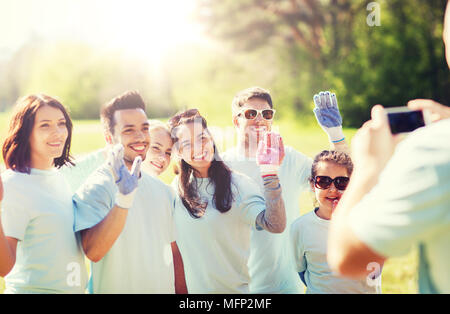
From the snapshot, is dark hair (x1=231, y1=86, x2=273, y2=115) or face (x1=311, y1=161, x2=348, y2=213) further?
dark hair (x1=231, y1=86, x2=273, y2=115)

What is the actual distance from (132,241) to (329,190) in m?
1.10

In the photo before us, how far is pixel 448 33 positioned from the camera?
1213 mm

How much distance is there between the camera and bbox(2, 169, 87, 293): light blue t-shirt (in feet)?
7.03

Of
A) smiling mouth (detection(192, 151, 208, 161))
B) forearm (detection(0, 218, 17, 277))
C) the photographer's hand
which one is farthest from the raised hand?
forearm (detection(0, 218, 17, 277))

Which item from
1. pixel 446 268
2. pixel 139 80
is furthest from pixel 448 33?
pixel 139 80

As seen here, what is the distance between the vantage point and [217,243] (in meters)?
2.47

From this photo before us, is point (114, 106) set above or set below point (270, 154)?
above

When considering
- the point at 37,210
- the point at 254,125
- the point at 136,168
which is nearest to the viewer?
the point at 37,210

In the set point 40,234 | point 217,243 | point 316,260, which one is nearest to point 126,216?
point 40,234

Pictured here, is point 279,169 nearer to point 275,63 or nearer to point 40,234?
point 40,234

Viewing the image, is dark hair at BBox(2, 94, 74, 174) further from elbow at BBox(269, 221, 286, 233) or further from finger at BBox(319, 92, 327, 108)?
finger at BBox(319, 92, 327, 108)

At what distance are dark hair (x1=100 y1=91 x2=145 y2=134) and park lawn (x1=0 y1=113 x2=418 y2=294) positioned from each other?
1.67ft

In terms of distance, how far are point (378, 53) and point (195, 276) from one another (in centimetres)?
1450
